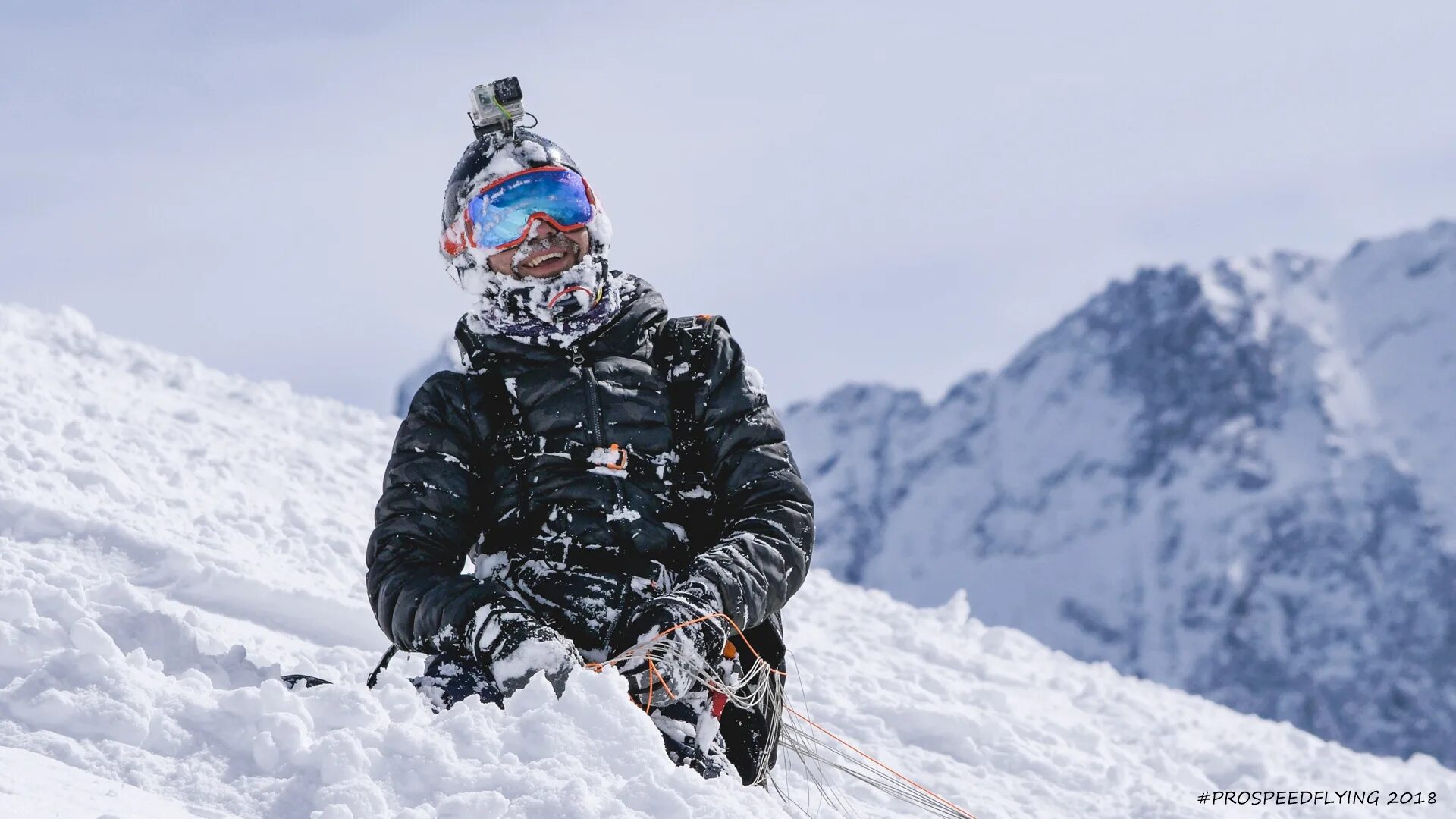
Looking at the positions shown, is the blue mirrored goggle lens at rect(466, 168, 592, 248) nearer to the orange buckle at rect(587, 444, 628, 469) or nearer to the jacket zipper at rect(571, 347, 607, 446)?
the jacket zipper at rect(571, 347, 607, 446)

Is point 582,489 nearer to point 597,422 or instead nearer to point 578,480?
point 578,480

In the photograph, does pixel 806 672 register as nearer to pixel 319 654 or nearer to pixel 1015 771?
pixel 1015 771

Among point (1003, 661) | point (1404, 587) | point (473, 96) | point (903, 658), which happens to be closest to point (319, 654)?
point (473, 96)

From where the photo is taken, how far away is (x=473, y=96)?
17.0 feet

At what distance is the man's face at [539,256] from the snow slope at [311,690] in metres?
1.49

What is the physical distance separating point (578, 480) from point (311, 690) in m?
1.09

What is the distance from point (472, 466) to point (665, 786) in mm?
1505

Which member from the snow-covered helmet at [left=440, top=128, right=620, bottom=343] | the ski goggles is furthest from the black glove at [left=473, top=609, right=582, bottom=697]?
the ski goggles

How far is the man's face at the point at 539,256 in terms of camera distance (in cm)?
488

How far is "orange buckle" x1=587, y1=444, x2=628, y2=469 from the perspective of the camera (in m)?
4.59

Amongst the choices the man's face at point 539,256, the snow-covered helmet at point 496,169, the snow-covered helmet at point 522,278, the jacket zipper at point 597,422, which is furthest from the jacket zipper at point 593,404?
the snow-covered helmet at point 496,169

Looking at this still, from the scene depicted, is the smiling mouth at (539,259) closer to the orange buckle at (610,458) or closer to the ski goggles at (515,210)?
the ski goggles at (515,210)

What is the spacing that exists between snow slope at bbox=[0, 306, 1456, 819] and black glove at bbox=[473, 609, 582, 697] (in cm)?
21

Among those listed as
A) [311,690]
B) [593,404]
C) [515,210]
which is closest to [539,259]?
[515,210]
